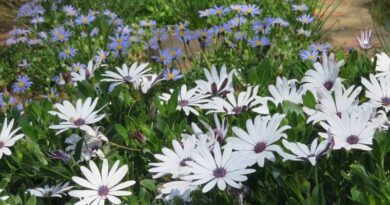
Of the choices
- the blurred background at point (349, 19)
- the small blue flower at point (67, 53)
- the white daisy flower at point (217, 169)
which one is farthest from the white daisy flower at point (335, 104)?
the blurred background at point (349, 19)

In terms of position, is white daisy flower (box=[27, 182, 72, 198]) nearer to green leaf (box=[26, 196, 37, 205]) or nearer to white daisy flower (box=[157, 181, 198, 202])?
green leaf (box=[26, 196, 37, 205])

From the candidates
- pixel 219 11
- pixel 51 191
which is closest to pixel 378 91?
pixel 51 191

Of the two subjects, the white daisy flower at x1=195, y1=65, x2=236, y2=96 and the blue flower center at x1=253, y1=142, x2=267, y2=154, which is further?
the white daisy flower at x1=195, y1=65, x2=236, y2=96

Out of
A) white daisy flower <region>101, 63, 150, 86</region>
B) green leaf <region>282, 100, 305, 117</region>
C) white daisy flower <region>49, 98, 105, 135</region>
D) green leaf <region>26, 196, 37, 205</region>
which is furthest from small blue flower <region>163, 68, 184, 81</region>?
green leaf <region>26, 196, 37, 205</region>

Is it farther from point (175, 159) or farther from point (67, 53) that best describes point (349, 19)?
point (175, 159)

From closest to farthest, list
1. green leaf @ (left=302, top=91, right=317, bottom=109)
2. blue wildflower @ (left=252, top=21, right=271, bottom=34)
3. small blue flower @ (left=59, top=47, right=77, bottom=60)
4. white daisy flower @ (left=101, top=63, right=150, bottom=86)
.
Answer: green leaf @ (left=302, top=91, right=317, bottom=109) < white daisy flower @ (left=101, top=63, right=150, bottom=86) < blue wildflower @ (left=252, top=21, right=271, bottom=34) < small blue flower @ (left=59, top=47, right=77, bottom=60)

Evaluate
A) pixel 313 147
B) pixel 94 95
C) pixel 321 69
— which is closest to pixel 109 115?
pixel 94 95

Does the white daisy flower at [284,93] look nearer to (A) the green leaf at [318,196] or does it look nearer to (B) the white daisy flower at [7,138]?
(A) the green leaf at [318,196]

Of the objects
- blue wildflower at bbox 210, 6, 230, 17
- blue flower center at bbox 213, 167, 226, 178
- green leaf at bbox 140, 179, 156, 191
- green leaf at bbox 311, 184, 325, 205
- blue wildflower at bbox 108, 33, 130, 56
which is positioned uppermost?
blue wildflower at bbox 210, 6, 230, 17
